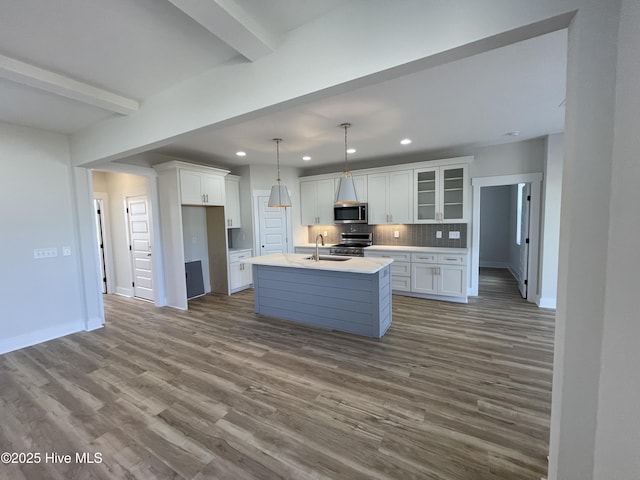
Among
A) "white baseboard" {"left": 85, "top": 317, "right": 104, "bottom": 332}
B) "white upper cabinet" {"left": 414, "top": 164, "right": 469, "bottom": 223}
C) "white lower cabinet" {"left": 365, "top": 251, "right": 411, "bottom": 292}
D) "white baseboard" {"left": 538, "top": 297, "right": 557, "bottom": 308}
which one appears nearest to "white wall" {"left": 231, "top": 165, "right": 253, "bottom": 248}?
"white baseboard" {"left": 85, "top": 317, "right": 104, "bottom": 332}

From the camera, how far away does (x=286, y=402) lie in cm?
223

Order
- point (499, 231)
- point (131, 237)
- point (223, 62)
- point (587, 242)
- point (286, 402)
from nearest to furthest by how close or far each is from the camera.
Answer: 1. point (587, 242)
2. point (223, 62)
3. point (286, 402)
4. point (131, 237)
5. point (499, 231)

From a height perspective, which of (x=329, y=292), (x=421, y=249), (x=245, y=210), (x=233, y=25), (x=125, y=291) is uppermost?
(x=233, y=25)

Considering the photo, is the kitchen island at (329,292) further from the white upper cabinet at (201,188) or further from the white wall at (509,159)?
the white wall at (509,159)

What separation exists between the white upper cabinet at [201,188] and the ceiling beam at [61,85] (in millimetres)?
1860

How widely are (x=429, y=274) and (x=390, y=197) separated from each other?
168cm

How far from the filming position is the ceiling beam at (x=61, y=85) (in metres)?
2.02

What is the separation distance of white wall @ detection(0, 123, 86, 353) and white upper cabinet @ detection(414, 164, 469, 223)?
18.5ft

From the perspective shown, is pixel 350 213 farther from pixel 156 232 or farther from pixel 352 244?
pixel 156 232

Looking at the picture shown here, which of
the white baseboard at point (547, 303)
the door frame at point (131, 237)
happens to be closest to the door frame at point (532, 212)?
the white baseboard at point (547, 303)

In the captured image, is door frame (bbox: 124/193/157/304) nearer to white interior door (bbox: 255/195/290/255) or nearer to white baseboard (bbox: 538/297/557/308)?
white interior door (bbox: 255/195/290/255)

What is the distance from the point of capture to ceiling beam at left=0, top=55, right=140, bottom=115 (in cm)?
202

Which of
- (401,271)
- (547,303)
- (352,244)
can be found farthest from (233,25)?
(547,303)

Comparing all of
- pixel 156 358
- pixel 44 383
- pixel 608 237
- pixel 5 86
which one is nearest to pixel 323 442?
pixel 608 237
